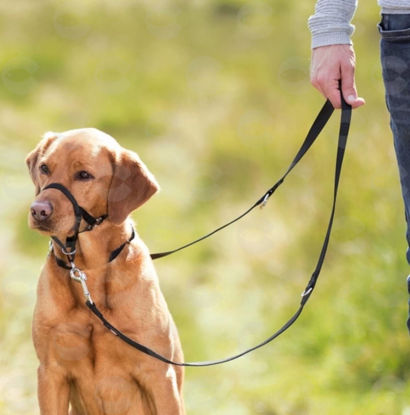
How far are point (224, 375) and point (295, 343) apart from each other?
51 centimetres

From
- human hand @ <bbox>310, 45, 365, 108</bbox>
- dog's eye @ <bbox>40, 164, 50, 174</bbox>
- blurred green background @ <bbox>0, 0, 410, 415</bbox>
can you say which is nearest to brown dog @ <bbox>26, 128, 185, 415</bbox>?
dog's eye @ <bbox>40, 164, 50, 174</bbox>

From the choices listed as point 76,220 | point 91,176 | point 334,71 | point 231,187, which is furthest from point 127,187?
point 231,187

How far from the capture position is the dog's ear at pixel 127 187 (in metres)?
3.39

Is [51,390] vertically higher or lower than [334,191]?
lower

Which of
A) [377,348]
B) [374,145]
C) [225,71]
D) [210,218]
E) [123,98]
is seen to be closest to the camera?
[377,348]

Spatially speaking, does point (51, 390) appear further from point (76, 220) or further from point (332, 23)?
point (332, 23)

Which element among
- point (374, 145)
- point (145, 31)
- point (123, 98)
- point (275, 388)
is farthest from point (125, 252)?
point (145, 31)

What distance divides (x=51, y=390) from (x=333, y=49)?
4.87 ft

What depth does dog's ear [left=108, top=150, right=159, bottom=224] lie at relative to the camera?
3391 mm

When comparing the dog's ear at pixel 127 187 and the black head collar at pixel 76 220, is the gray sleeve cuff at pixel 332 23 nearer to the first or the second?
the dog's ear at pixel 127 187

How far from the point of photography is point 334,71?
9.48 feet

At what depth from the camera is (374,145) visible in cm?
704

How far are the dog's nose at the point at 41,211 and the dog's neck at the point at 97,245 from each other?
8.8 inches

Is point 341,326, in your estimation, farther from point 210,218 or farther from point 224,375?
point 210,218
